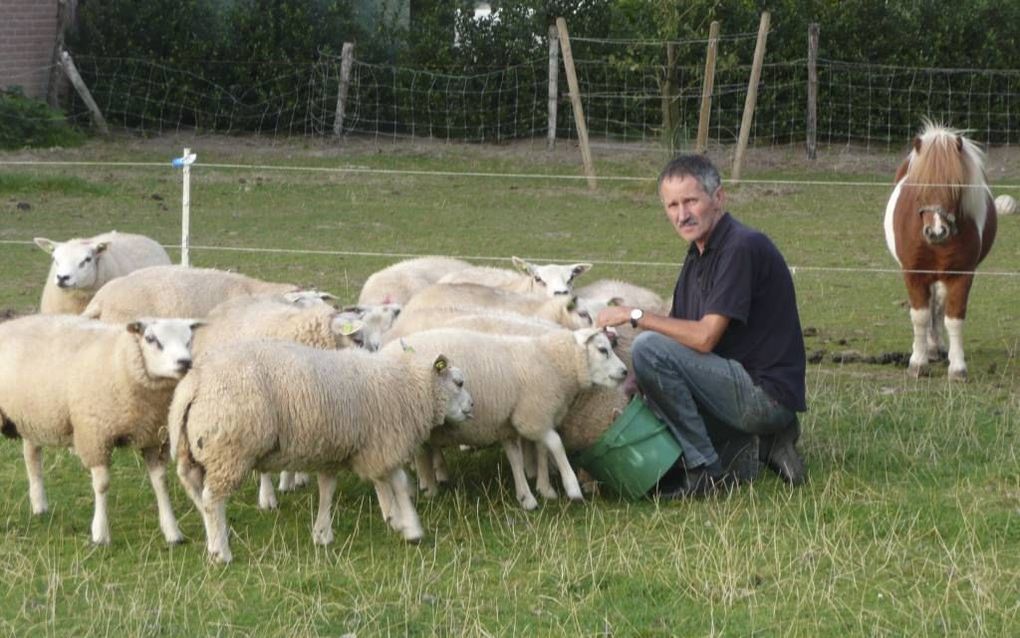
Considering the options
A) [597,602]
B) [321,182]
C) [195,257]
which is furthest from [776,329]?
[321,182]

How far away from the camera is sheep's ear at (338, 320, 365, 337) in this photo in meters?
7.07

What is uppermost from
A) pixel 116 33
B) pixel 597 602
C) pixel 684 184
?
pixel 116 33

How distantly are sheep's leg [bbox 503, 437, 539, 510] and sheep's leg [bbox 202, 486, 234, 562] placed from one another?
142 cm

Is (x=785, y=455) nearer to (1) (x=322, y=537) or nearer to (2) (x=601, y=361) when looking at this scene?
(2) (x=601, y=361)

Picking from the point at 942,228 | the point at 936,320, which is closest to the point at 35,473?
the point at 942,228

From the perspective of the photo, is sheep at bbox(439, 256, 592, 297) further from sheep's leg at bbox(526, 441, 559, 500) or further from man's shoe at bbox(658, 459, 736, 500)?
man's shoe at bbox(658, 459, 736, 500)

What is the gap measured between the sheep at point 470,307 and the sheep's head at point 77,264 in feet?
7.56

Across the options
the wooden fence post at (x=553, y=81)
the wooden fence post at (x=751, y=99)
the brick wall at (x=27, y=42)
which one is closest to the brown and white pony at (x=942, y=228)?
the wooden fence post at (x=751, y=99)

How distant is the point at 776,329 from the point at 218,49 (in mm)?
16846

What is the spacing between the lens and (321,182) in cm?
1883

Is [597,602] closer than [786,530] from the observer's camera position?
Yes

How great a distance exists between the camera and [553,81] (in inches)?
848

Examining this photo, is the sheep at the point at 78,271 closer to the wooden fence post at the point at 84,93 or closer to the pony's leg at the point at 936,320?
the pony's leg at the point at 936,320

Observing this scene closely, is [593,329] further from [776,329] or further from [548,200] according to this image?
[548,200]
